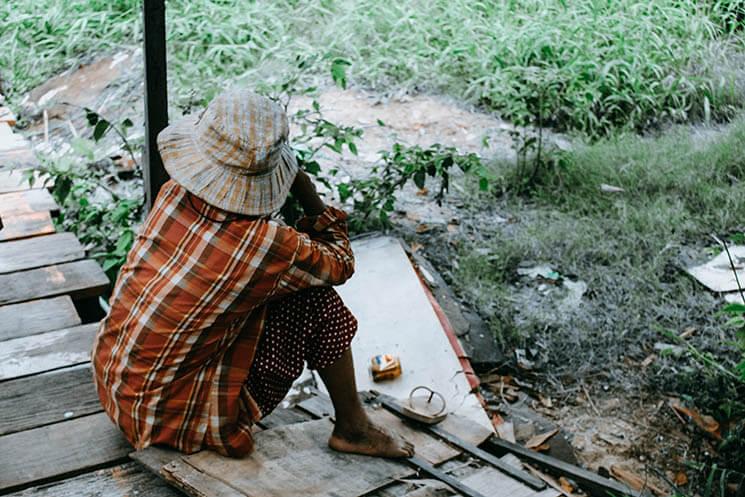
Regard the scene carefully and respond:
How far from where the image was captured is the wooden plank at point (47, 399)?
2543 mm

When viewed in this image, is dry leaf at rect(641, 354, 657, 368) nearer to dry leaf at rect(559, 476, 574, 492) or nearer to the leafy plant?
dry leaf at rect(559, 476, 574, 492)

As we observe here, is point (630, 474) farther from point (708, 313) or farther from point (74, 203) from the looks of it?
point (74, 203)

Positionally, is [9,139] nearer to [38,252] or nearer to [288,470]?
[38,252]

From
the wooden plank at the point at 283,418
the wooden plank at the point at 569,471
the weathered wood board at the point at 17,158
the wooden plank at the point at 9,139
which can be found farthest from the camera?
the wooden plank at the point at 9,139

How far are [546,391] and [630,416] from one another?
1.10 feet

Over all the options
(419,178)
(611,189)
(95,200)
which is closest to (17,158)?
(95,200)

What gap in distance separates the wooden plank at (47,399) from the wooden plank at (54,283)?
1.76 feet

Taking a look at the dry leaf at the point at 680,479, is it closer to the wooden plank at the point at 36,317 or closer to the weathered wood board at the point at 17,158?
the wooden plank at the point at 36,317

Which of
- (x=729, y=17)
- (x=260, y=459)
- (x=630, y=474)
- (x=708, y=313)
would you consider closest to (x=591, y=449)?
(x=630, y=474)

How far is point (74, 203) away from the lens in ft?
15.1

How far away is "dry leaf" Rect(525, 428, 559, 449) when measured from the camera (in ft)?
10.5

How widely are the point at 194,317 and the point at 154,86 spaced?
1.14m

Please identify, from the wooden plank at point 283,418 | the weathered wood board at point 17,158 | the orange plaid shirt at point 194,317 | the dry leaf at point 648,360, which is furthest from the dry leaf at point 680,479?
the weathered wood board at point 17,158

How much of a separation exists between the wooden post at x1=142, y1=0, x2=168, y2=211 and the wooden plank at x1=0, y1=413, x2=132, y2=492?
96cm
